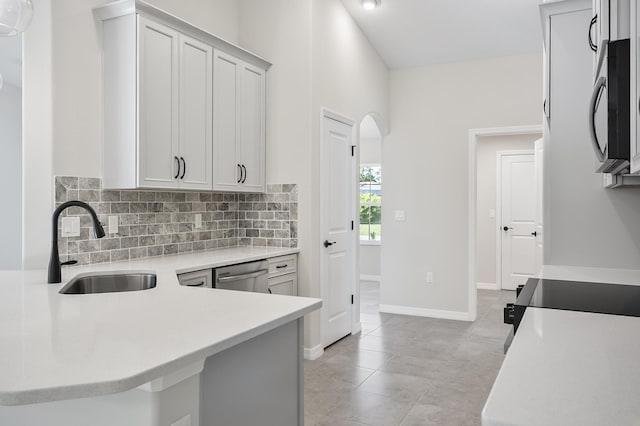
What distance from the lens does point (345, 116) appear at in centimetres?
462

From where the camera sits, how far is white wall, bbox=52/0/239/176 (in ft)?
9.06

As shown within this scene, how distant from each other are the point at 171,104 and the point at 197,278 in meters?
1.20

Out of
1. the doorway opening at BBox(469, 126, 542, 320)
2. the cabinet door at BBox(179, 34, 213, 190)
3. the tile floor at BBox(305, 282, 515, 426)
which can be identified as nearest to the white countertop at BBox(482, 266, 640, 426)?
the tile floor at BBox(305, 282, 515, 426)

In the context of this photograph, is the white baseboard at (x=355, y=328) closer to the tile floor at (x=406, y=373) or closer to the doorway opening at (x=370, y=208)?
the tile floor at (x=406, y=373)

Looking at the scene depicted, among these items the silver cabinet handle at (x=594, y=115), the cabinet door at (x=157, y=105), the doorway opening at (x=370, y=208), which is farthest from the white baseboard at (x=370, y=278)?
the silver cabinet handle at (x=594, y=115)

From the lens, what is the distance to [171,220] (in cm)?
362

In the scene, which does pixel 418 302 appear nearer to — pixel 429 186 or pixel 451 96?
pixel 429 186

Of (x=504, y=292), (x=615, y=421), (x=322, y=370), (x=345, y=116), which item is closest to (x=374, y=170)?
(x=504, y=292)

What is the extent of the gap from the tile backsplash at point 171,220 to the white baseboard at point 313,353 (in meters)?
0.90

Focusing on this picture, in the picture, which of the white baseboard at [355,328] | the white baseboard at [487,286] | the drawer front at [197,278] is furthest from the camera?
the white baseboard at [487,286]

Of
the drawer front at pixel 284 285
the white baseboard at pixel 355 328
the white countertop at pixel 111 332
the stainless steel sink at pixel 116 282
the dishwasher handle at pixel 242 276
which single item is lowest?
the white baseboard at pixel 355 328

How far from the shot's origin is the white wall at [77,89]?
9.06 ft

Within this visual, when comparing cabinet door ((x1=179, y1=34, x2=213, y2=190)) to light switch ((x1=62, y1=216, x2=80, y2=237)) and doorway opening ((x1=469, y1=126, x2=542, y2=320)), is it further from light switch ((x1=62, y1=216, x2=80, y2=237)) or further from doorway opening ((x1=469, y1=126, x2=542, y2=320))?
doorway opening ((x1=469, y1=126, x2=542, y2=320))

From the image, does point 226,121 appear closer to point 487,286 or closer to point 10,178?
point 10,178
